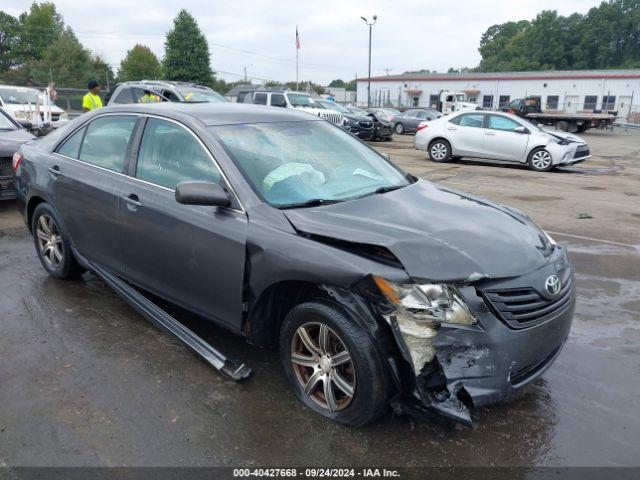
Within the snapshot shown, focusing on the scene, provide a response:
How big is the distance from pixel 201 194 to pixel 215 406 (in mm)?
1230

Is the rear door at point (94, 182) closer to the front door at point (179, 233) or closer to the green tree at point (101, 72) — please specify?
the front door at point (179, 233)

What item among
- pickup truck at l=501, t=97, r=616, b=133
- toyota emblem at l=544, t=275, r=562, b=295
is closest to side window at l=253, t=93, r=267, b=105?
toyota emblem at l=544, t=275, r=562, b=295

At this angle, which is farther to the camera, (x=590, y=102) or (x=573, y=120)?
(x=590, y=102)

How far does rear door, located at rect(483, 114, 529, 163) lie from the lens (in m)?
14.3

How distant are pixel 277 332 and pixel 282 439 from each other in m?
0.67

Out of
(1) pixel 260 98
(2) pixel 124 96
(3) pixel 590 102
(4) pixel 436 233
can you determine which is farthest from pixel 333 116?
(3) pixel 590 102

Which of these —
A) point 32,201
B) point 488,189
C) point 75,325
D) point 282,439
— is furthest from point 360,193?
point 488,189

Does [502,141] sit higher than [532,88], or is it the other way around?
[532,88]

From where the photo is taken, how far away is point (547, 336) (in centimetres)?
285

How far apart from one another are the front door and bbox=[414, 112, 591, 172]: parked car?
12.4 meters

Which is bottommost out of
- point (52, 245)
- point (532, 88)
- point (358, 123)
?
point (52, 245)

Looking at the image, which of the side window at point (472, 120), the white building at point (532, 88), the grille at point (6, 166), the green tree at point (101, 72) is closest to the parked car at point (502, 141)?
the side window at point (472, 120)

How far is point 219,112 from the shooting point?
389 centimetres

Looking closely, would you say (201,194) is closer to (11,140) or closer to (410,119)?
(11,140)
